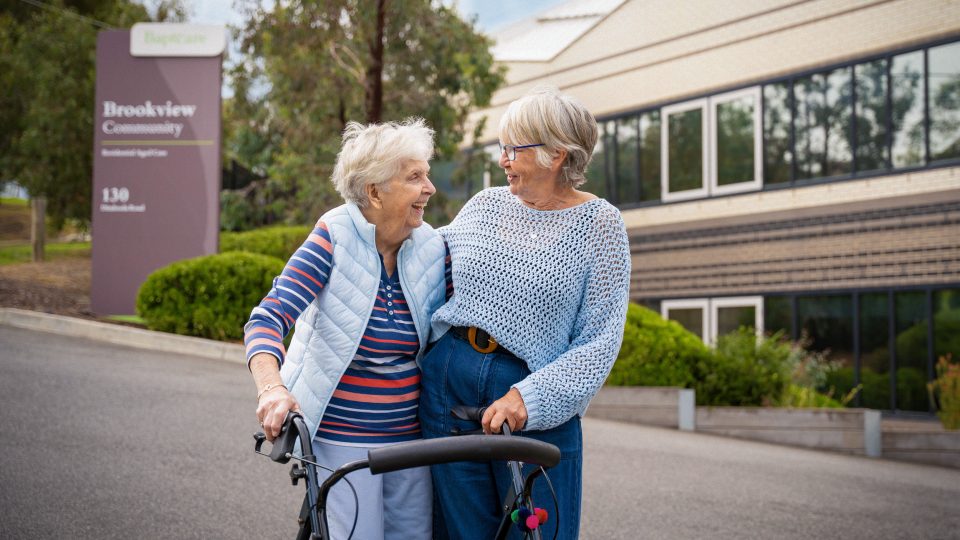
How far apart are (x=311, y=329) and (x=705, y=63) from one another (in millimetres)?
18807

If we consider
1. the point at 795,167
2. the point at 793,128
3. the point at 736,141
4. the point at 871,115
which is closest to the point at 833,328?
the point at 795,167

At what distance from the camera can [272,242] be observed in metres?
16.7

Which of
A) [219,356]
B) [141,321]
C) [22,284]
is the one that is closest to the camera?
[219,356]

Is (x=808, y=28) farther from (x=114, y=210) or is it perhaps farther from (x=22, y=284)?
(x=22, y=284)

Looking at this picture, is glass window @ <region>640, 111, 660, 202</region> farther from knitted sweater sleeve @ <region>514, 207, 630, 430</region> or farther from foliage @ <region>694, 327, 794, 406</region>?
knitted sweater sleeve @ <region>514, 207, 630, 430</region>

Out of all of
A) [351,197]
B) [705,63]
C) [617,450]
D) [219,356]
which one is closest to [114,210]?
[219,356]

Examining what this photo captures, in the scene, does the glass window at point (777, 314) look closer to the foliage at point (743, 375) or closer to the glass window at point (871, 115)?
the glass window at point (871, 115)

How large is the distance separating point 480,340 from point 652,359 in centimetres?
1029

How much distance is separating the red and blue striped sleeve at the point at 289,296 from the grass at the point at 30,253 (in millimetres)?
21126

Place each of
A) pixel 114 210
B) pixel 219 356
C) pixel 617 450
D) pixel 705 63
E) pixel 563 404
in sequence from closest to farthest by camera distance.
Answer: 1. pixel 563 404
2. pixel 617 450
3. pixel 219 356
4. pixel 114 210
5. pixel 705 63

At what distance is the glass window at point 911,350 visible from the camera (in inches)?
640

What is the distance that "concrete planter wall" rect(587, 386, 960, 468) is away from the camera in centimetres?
1254

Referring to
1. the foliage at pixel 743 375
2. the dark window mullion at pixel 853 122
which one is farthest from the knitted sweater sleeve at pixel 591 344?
the dark window mullion at pixel 853 122

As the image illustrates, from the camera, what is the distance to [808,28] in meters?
18.6
